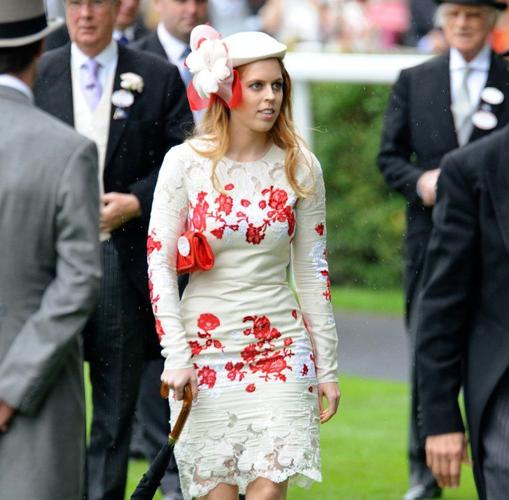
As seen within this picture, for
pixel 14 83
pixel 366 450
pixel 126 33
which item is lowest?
pixel 366 450

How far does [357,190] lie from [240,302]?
31.8ft

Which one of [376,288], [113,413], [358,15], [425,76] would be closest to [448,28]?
[425,76]

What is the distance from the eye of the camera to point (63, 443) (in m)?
4.90

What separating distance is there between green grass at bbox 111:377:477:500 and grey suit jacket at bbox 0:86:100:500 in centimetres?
404

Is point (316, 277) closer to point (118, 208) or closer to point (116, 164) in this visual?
point (118, 208)

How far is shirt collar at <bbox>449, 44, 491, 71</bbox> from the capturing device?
8.75 meters

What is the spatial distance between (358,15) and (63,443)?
12.6m

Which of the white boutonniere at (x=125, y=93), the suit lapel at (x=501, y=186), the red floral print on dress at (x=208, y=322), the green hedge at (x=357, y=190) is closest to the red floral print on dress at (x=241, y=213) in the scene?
the red floral print on dress at (x=208, y=322)

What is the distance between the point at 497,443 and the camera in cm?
527

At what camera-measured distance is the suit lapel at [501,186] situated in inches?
205

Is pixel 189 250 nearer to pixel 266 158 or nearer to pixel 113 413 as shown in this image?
pixel 266 158

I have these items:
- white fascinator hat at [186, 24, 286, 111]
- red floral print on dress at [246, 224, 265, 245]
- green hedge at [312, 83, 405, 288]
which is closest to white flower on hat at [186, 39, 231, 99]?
white fascinator hat at [186, 24, 286, 111]

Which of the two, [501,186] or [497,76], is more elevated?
[501,186]

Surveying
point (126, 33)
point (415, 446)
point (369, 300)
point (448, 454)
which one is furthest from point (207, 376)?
point (369, 300)
